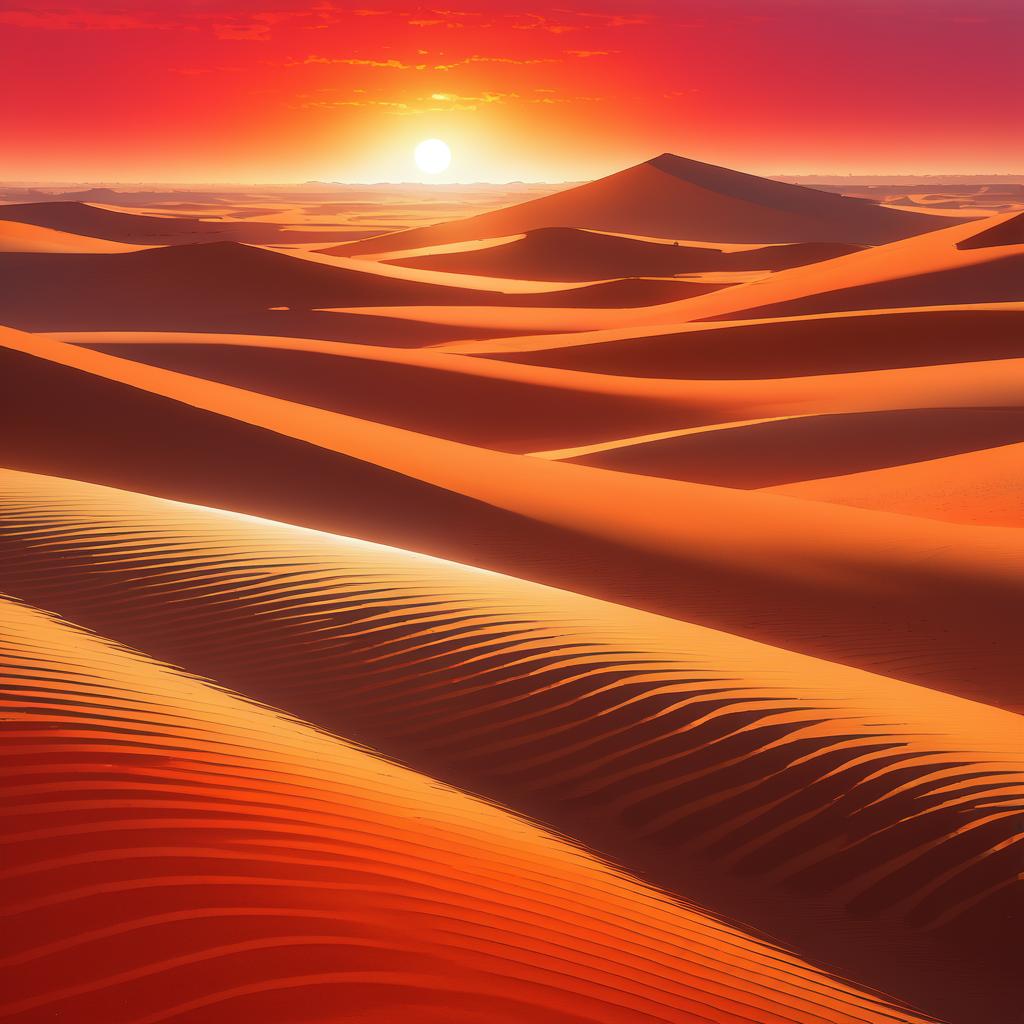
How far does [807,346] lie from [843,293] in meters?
10.9

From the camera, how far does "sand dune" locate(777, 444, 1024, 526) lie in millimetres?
13000

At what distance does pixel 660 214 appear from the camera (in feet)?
353

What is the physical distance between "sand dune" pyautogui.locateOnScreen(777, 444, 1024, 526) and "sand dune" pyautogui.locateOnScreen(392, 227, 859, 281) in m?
50.7

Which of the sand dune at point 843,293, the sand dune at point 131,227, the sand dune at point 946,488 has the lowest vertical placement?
the sand dune at point 946,488

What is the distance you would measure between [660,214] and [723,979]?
357 ft

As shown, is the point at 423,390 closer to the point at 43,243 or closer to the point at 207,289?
the point at 207,289

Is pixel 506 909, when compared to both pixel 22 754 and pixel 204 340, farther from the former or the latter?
pixel 204 340

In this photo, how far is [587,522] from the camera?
1087 centimetres

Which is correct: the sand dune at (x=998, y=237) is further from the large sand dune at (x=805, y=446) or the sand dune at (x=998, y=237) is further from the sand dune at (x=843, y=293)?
the large sand dune at (x=805, y=446)

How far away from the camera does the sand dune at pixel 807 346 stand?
90.0ft

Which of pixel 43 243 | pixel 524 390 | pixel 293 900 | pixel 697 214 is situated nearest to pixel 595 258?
pixel 43 243

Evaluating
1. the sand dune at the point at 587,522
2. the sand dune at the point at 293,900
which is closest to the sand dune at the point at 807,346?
the sand dune at the point at 587,522

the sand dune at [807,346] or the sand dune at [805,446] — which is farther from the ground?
the sand dune at [807,346]

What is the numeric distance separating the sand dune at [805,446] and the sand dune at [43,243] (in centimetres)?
4162
